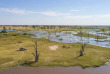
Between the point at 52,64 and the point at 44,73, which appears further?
the point at 52,64

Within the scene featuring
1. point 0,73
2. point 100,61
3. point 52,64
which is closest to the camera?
point 0,73

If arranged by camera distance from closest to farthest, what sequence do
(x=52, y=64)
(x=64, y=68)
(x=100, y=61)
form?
(x=64, y=68) → (x=52, y=64) → (x=100, y=61)

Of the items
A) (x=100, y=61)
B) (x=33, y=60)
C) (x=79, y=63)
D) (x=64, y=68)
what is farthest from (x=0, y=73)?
(x=100, y=61)

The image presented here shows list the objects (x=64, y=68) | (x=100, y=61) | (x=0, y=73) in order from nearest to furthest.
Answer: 1. (x=0, y=73)
2. (x=64, y=68)
3. (x=100, y=61)

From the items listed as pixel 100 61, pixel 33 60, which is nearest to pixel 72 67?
pixel 100 61

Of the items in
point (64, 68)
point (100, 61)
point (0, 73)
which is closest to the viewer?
point (0, 73)

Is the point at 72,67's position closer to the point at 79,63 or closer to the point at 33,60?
the point at 79,63

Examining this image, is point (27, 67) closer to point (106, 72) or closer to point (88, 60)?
point (88, 60)

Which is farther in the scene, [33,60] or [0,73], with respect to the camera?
[33,60]
